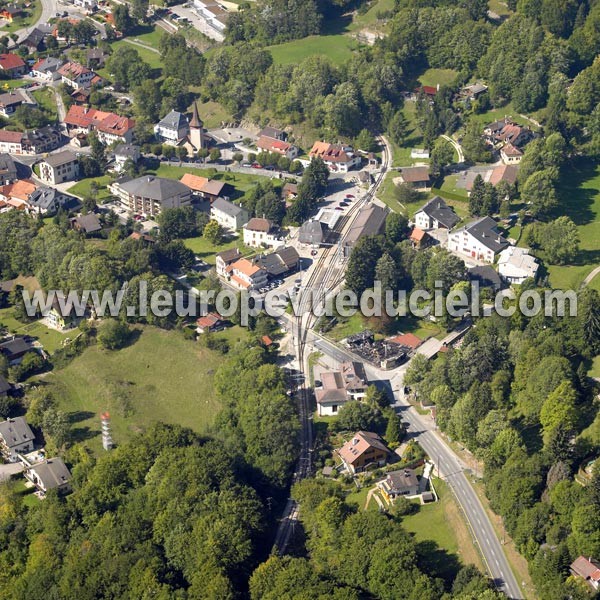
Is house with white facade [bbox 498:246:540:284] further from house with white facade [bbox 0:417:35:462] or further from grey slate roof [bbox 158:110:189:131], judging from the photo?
grey slate roof [bbox 158:110:189:131]

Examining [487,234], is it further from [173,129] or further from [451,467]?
[173,129]

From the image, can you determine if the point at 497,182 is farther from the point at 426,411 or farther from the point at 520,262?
the point at 426,411

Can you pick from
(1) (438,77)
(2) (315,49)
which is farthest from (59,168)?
(1) (438,77)

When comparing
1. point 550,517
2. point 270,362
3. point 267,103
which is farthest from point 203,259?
point 550,517

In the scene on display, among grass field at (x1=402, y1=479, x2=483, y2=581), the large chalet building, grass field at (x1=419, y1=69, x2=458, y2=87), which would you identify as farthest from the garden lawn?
grass field at (x1=402, y1=479, x2=483, y2=581)

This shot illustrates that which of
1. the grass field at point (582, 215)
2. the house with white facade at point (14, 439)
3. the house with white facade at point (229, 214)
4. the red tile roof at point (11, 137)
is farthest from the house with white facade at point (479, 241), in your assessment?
the red tile roof at point (11, 137)

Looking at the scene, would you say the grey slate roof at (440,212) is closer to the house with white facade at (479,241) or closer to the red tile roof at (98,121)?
the house with white facade at (479,241)
